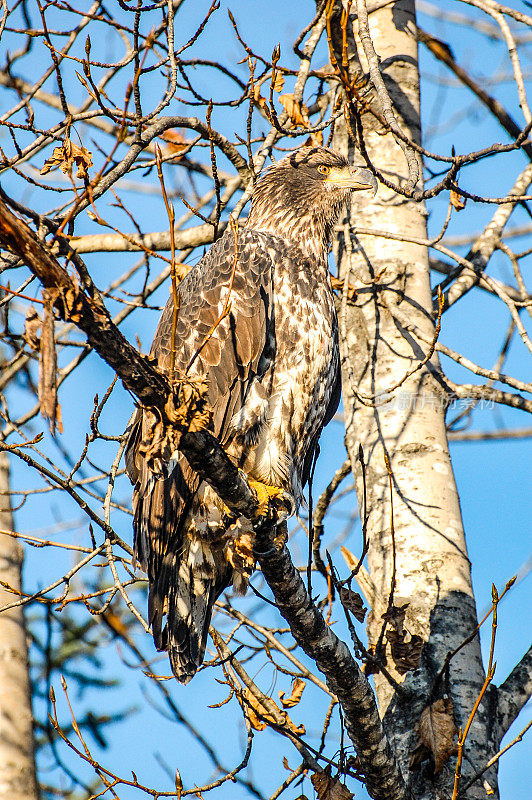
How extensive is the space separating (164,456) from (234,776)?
188cm

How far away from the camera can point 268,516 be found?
3156 mm

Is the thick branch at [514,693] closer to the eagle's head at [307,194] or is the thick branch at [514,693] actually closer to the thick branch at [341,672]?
the thick branch at [341,672]

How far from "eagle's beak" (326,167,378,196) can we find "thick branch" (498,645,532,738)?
108 inches

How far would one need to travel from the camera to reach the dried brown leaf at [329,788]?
314 centimetres

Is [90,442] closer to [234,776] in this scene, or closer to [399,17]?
[234,776]

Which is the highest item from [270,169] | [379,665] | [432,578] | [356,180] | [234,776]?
[270,169]

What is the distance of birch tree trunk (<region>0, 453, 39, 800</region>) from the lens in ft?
15.3

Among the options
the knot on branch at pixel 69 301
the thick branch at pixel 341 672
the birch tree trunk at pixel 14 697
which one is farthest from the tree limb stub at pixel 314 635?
the birch tree trunk at pixel 14 697

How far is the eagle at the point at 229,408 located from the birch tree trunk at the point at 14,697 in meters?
1.06

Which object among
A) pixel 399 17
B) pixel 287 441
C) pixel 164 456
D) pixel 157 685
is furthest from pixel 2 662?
pixel 399 17

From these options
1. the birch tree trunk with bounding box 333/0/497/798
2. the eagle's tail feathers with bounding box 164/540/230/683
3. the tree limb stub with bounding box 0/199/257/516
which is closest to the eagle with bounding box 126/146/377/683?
the eagle's tail feathers with bounding box 164/540/230/683

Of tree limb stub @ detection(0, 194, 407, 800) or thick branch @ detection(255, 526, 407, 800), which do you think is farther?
thick branch @ detection(255, 526, 407, 800)

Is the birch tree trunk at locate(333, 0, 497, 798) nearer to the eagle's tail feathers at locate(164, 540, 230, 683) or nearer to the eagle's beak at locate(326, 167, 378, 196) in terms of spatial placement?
the eagle's beak at locate(326, 167, 378, 196)

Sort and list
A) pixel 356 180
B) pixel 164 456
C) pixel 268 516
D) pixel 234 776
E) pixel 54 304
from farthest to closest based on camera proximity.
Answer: pixel 356 180 → pixel 234 776 → pixel 268 516 → pixel 164 456 → pixel 54 304
